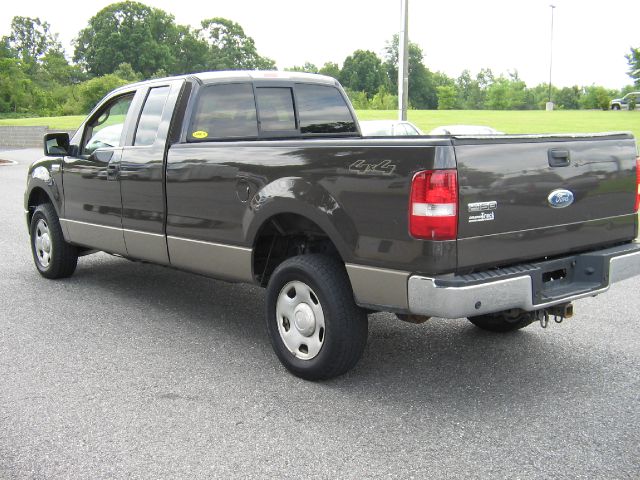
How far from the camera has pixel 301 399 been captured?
423 centimetres

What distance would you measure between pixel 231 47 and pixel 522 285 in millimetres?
119378

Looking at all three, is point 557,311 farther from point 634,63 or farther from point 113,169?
point 634,63

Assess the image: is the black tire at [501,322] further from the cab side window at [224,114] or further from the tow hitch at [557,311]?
the cab side window at [224,114]

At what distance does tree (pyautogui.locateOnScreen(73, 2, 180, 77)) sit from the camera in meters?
109

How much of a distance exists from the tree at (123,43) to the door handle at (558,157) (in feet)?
362

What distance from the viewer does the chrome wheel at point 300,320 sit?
4441mm

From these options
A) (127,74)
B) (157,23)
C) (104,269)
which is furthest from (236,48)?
(104,269)

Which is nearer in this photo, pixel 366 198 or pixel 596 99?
pixel 366 198

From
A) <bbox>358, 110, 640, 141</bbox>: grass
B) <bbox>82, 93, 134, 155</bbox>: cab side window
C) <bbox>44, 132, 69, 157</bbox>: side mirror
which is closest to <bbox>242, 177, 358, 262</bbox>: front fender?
<bbox>82, 93, 134, 155</bbox>: cab side window

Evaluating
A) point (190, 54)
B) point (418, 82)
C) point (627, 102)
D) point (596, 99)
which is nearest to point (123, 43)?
point (190, 54)

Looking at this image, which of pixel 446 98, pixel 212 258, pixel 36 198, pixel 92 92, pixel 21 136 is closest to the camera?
pixel 212 258

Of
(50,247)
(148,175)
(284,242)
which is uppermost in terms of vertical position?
(148,175)

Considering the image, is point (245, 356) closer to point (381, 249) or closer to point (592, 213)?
point (381, 249)

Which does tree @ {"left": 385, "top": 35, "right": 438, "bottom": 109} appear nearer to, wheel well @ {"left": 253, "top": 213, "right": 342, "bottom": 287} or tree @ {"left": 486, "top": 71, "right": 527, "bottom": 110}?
tree @ {"left": 486, "top": 71, "right": 527, "bottom": 110}
